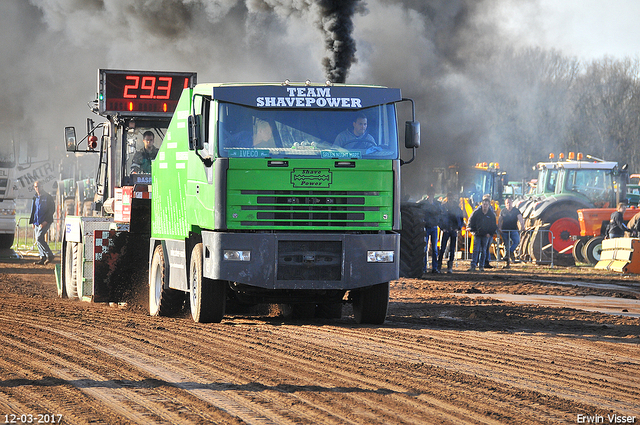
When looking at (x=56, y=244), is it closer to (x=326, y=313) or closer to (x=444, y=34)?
(x=444, y=34)

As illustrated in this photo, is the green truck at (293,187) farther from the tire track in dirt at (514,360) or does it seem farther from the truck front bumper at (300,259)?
the tire track in dirt at (514,360)

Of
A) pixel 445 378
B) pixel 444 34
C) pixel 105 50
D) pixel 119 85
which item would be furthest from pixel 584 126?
pixel 445 378

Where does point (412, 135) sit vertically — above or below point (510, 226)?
above

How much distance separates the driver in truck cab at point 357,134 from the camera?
9.88 metres

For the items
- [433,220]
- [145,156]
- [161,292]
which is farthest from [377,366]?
[433,220]

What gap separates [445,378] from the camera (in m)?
6.80

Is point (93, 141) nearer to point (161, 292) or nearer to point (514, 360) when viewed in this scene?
point (161, 292)

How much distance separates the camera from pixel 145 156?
1390 cm

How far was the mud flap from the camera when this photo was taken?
42.4ft

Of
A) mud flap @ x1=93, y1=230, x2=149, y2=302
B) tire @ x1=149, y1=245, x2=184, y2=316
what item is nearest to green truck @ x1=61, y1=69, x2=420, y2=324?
tire @ x1=149, y1=245, x2=184, y2=316

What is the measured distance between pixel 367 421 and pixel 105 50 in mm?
28105

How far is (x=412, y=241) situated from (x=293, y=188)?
31.2 feet

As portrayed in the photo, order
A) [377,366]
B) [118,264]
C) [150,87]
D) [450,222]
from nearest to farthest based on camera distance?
[377,366], [118,264], [150,87], [450,222]

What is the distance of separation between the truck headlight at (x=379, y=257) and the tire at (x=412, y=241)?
347 inches
